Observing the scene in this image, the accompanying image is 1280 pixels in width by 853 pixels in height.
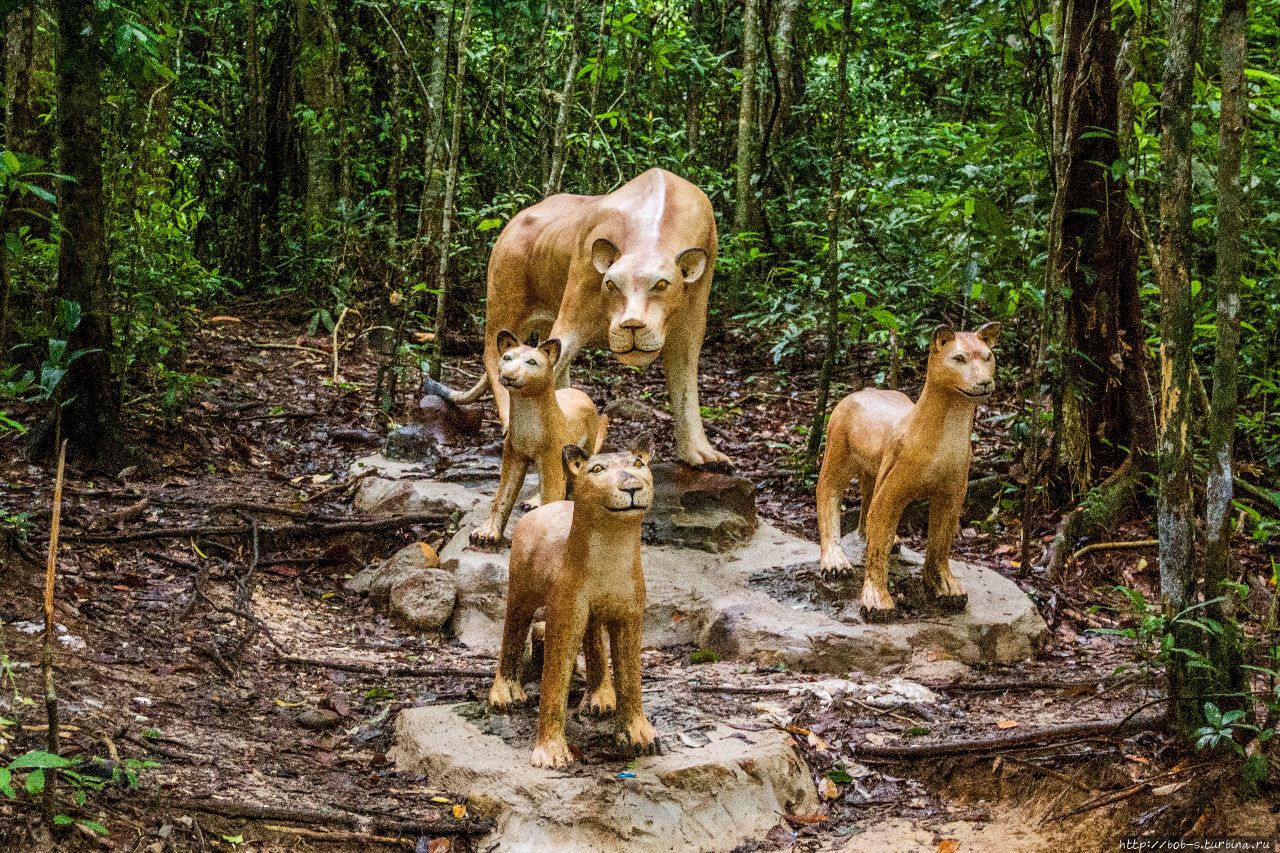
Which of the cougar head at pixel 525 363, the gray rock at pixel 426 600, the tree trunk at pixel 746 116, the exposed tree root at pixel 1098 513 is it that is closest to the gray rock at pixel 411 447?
the gray rock at pixel 426 600

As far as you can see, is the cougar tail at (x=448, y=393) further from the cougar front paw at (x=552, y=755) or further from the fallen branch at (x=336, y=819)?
the fallen branch at (x=336, y=819)

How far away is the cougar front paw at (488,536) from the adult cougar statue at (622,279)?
1.84 ft

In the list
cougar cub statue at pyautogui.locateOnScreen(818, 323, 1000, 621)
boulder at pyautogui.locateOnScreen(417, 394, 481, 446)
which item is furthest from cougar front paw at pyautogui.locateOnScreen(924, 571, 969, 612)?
boulder at pyautogui.locateOnScreen(417, 394, 481, 446)

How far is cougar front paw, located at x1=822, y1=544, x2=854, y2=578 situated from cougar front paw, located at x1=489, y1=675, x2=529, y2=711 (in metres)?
2.03

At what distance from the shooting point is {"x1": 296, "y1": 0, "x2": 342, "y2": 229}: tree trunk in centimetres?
1168

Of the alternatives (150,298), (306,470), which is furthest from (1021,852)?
(150,298)

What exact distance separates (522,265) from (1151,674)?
4427 millimetres

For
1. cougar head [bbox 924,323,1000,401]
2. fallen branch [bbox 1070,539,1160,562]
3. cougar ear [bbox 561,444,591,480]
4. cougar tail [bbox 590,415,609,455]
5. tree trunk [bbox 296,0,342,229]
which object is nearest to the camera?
cougar ear [bbox 561,444,591,480]

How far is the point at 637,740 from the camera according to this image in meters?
3.90

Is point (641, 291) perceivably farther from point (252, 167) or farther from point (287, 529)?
point (252, 167)

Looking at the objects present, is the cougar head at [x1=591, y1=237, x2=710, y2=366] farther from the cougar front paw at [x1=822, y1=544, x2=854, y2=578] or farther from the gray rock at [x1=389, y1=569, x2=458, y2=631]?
the gray rock at [x1=389, y1=569, x2=458, y2=631]

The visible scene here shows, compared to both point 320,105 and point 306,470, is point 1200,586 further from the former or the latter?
point 320,105

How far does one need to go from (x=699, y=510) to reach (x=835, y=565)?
1.05m

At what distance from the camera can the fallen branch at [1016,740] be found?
397cm
